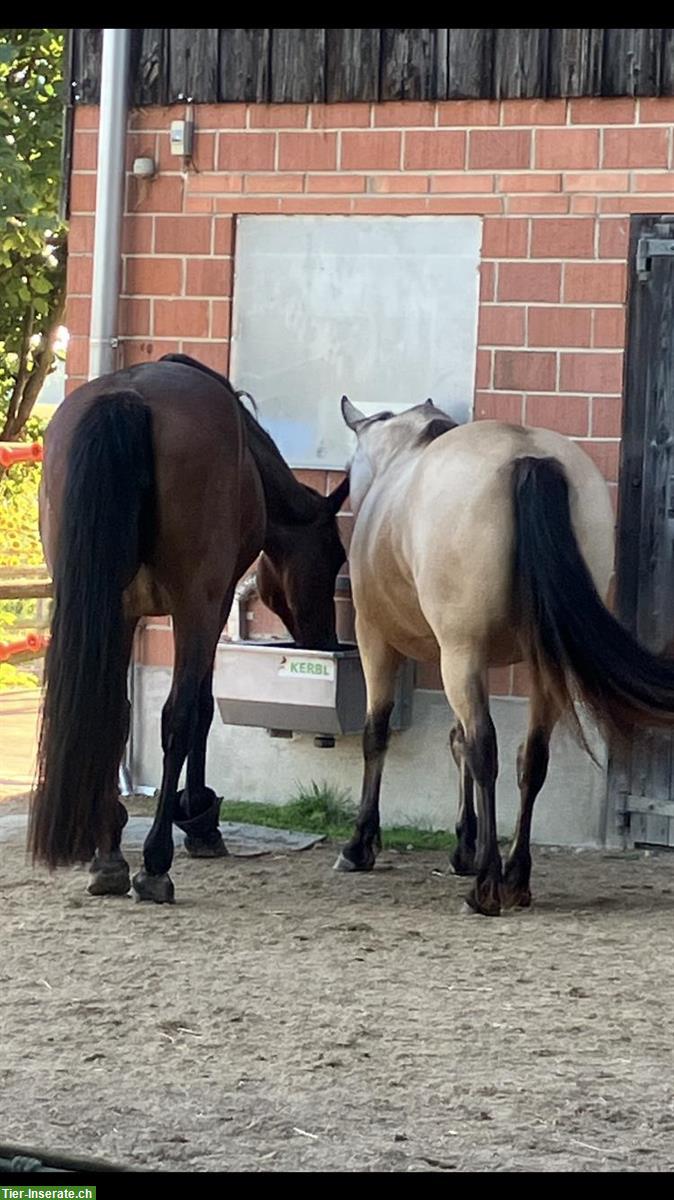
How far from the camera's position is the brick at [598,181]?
7.26 meters

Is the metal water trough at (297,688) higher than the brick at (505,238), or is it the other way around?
the brick at (505,238)

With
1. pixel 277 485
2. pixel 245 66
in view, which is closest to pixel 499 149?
pixel 245 66

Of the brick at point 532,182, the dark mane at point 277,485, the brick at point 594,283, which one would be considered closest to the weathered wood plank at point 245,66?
the brick at point 532,182

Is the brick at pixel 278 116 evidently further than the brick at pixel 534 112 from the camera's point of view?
Yes

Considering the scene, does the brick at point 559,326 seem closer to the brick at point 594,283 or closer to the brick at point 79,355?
the brick at point 594,283

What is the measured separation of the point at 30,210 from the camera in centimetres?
1148

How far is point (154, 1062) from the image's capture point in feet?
14.6

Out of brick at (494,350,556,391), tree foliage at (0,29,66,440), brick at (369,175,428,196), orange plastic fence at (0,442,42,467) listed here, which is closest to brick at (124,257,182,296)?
brick at (369,175,428,196)

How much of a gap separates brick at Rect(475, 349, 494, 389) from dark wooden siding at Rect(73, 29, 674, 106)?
1058 millimetres

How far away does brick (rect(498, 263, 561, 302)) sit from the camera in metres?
7.41

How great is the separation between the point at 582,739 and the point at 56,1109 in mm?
2489

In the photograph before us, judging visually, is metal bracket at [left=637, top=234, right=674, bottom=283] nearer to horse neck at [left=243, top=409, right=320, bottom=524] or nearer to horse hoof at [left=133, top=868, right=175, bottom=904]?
horse neck at [left=243, top=409, right=320, bottom=524]

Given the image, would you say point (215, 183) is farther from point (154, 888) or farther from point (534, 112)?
point (154, 888)

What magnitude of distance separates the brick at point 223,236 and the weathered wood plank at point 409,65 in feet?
Result: 2.87
